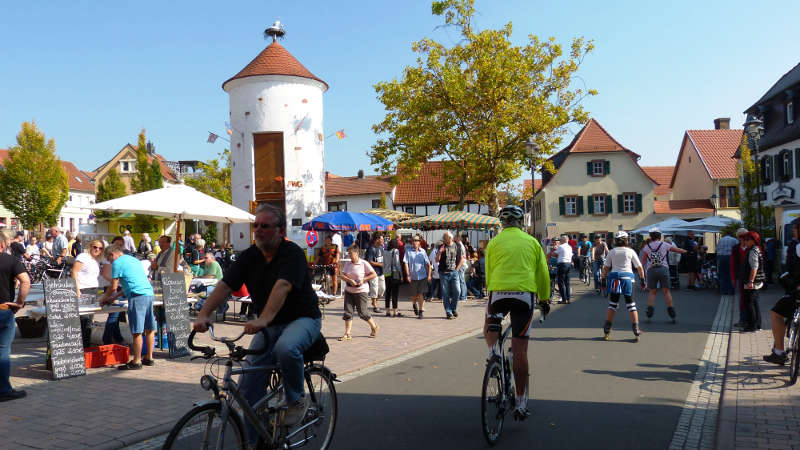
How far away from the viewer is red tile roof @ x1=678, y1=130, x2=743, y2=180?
169 feet

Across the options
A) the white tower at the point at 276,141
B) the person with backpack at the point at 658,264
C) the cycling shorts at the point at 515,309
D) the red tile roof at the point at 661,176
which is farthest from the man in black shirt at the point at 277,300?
the red tile roof at the point at 661,176

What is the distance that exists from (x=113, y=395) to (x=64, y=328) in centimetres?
148

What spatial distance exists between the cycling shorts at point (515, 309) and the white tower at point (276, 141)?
2637 cm

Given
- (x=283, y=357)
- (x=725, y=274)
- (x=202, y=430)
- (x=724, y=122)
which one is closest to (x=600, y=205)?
(x=724, y=122)

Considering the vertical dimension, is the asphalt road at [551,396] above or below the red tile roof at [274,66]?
below

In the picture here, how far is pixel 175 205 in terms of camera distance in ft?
37.1

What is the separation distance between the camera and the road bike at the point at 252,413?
350 centimetres

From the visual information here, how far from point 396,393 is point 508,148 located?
22.3 meters

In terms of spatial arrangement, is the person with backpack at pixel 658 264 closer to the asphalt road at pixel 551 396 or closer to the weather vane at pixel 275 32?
the asphalt road at pixel 551 396

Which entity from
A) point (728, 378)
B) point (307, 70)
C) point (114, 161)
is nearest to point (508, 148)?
point (307, 70)

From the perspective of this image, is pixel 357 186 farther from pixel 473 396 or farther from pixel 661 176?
pixel 473 396

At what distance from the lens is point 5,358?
263 inches

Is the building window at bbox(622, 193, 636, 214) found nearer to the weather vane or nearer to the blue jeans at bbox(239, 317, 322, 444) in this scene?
the weather vane

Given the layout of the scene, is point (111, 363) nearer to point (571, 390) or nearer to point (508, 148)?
point (571, 390)
